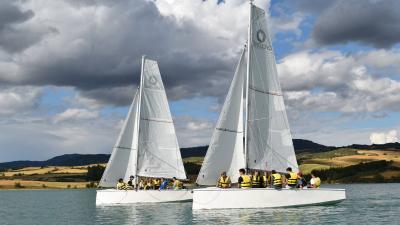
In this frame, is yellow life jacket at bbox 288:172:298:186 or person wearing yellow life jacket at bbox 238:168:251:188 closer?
person wearing yellow life jacket at bbox 238:168:251:188

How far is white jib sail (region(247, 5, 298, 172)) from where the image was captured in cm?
3731

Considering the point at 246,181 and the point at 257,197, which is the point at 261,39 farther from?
the point at 257,197

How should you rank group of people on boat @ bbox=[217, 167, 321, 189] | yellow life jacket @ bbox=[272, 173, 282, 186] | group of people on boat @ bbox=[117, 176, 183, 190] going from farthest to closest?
group of people on boat @ bbox=[117, 176, 183, 190]
yellow life jacket @ bbox=[272, 173, 282, 186]
group of people on boat @ bbox=[217, 167, 321, 189]

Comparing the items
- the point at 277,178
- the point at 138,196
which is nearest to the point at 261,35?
the point at 277,178

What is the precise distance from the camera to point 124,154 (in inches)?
2041

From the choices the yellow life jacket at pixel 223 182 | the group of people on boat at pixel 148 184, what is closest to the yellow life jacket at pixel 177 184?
the group of people on boat at pixel 148 184

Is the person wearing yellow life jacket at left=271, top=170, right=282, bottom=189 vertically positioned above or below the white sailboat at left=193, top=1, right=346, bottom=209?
below

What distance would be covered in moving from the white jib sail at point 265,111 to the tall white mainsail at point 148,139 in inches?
676

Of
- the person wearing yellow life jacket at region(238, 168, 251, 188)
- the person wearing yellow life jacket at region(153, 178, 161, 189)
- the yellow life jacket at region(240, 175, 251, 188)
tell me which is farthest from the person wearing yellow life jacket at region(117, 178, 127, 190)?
the yellow life jacket at region(240, 175, 251, 188)

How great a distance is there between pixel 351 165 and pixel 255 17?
469ft

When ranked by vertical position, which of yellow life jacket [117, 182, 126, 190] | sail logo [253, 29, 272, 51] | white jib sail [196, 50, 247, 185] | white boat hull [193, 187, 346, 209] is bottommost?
white boat hull [193, 187, 346, 209]

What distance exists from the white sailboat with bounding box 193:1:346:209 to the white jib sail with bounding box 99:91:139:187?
636 inches

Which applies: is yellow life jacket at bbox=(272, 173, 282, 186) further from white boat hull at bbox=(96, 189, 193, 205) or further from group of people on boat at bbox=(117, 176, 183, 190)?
group of people on boat at bbox=(117, 176, 183, 190)

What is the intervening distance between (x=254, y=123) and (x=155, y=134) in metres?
17.4
